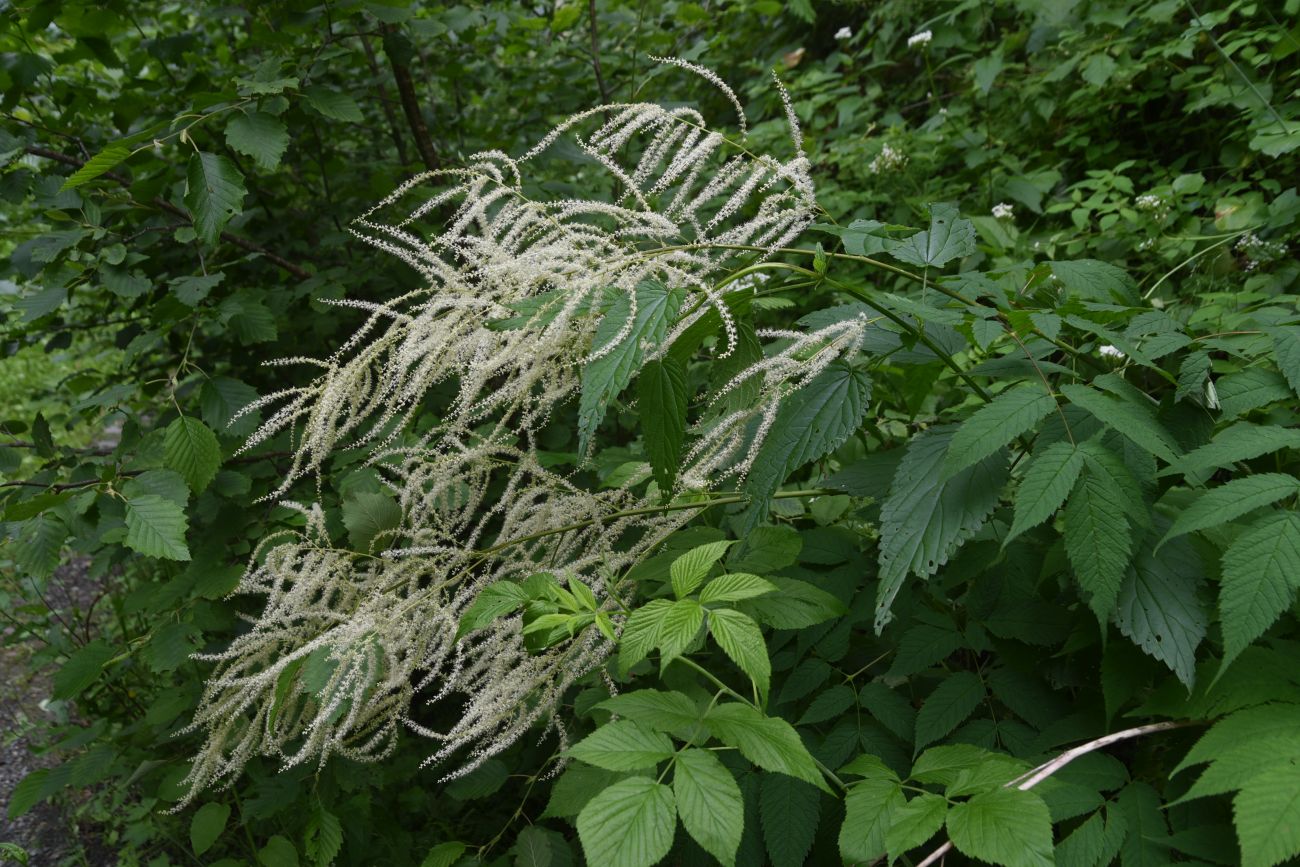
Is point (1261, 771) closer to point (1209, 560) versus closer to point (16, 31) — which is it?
point (1209, 560)

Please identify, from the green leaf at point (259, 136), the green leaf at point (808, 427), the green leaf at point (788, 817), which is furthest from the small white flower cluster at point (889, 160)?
the green leaf at point (788, 817)

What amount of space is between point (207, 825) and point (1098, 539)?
284 cm

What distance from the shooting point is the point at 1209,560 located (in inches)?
56.2

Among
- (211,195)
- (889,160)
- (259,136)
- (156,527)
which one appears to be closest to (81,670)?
(156,527)

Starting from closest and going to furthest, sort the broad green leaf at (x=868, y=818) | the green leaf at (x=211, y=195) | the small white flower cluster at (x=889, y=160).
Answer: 1. the broad green leaf at (x=868, y=818)
2. the green leaf at (x=211, y=195)
3. the small white flower cluster at (x=889, y=160)

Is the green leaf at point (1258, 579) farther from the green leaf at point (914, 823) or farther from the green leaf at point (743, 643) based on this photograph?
the green leaf at point (743, 643)

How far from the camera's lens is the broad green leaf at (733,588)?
1.26m

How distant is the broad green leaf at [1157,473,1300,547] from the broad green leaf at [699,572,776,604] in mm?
577

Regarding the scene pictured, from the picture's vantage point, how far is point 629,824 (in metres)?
1.06

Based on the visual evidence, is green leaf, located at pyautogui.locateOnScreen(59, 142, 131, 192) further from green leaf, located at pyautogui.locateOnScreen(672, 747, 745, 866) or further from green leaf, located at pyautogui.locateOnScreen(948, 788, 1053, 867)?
green leaf, located at pyautogui.locateOnScreen(948, 788, 1053, 867)

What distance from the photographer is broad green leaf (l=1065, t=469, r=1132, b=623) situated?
1147mm

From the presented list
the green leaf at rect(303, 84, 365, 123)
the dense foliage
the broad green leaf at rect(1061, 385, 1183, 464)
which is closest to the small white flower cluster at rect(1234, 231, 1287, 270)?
the dense foliage

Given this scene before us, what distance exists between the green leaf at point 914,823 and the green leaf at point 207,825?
242 centimetres

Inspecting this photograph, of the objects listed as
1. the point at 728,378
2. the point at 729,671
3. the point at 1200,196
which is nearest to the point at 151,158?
the point at 728,378
